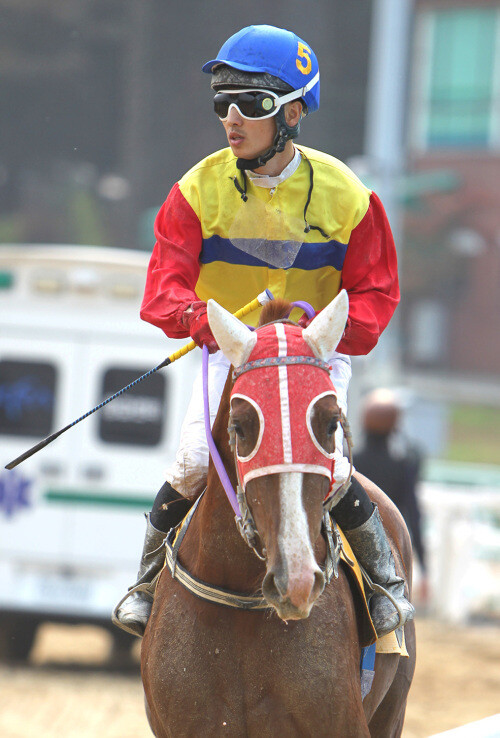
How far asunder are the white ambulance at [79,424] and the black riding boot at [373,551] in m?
5.53

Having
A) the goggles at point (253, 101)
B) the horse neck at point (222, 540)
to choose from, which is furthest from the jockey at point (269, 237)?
the horse neck at point (222, 540)

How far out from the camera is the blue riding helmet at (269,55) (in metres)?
3.82

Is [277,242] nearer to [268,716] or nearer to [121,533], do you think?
[268,716]

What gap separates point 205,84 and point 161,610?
11628mm

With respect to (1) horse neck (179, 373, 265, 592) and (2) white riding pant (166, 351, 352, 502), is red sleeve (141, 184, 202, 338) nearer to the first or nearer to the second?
(2) white riding pant (166, 351, 352, 502)

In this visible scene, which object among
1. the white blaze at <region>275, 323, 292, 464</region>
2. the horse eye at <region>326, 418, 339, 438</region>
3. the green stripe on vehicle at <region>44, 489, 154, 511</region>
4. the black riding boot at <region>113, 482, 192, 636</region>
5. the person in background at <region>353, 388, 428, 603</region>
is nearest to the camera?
the white blaze at <region>275, 323, 292, 464</region>

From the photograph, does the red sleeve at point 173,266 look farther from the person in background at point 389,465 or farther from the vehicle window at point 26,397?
the vehicle window at point 26,397

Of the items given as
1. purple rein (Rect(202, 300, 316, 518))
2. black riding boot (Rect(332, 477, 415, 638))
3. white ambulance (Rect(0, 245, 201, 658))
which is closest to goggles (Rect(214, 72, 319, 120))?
purple rein (Rect(202, 300, 316, 518))

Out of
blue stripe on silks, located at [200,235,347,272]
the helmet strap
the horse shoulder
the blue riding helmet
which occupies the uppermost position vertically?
the blue riding helmet

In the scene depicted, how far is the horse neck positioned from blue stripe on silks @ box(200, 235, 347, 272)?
1.87ft

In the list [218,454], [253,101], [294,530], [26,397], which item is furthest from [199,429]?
[26,397]

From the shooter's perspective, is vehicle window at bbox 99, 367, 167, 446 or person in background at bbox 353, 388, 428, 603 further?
vehicle window at bbox 99, 367, 167, 446

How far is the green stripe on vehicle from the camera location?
31.4ft

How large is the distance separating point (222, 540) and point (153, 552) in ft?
Answer: 2.03
